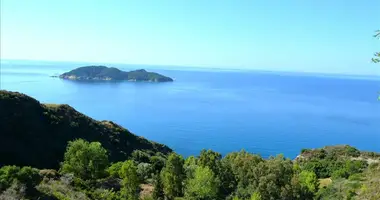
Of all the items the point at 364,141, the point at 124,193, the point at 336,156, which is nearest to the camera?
the point at 124,193

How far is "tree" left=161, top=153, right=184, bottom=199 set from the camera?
3123 cm

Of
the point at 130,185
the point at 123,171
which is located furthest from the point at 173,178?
the point at 123,171

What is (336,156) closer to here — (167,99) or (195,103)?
(195,103)

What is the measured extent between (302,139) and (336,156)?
45160 mm

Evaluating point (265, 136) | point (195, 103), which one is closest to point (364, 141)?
point (265, 136)

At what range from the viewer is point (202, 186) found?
3092 cm

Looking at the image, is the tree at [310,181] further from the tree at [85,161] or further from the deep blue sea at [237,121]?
the deep blue sea at [237,121]

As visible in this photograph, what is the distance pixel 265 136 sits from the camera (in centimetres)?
10662

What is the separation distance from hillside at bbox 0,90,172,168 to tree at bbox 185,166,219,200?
80.1 feet

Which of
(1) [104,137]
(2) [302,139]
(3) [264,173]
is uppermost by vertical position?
(3) [264,173]

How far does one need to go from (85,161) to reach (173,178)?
1002 centimetres

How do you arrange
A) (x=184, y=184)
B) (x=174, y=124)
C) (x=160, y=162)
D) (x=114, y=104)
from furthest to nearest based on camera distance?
(x=114, y=104) → (x=174, y=124) → (x=160, y=162) → (x=184, y=184)

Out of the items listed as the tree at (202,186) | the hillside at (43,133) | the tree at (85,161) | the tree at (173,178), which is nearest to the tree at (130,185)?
the tree at (173,178)

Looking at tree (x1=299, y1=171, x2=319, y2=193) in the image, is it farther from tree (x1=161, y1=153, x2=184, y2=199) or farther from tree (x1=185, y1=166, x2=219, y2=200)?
tree (x1=161, y1=153, x2=184, y2=199)
